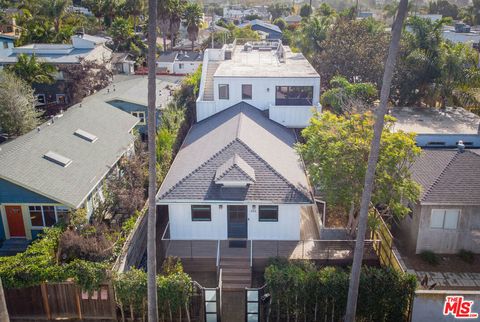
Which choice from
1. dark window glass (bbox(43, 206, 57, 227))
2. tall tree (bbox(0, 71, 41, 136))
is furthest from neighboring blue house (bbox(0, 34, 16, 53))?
dark window glass (bbox(43, 206, 57, 227))

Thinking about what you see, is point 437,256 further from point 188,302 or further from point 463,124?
point 463,124

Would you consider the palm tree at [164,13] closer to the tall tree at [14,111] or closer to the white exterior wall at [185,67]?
the white exterior wall at [185,67]

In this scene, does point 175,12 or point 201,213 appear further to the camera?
point 175,12

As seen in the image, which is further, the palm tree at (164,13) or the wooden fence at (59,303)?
the palm tree at (164,13)

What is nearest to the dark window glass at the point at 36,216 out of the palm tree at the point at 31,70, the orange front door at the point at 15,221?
the orange front door at the point at 15,221

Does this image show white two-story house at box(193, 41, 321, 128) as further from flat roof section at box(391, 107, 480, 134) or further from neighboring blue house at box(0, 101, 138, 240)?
neighboring blue house at box(0, 101, 138, 240)

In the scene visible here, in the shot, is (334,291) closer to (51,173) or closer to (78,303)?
(78,303)

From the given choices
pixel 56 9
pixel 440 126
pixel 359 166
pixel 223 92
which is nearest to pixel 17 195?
pixel 359 166
